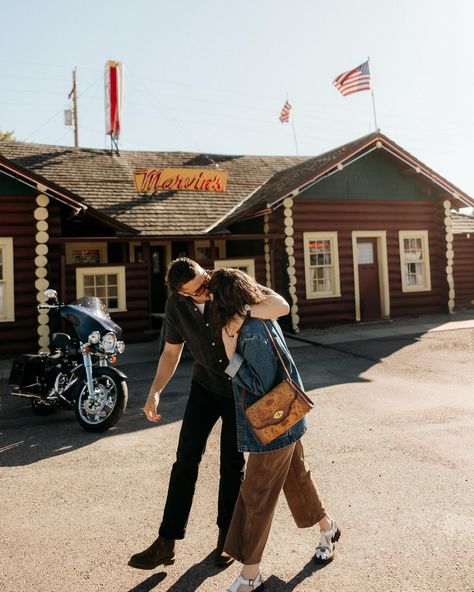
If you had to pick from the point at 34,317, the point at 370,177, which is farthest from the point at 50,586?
the point at 370,177

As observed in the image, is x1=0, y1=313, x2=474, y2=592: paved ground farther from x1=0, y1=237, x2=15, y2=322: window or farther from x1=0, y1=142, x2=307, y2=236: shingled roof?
x1=0, y1=142, x2=307, y2=236: shingled roof

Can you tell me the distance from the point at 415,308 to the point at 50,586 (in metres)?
15.6

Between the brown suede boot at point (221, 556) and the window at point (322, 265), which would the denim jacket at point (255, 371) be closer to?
the brown suede boot at point (221, 556)

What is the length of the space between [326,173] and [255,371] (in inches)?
527

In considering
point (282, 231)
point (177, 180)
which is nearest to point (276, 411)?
point (282, 231)

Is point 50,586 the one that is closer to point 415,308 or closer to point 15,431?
point 15,431

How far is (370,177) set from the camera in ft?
53.5

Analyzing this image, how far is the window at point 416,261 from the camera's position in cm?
1688

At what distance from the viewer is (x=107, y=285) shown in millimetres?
14195

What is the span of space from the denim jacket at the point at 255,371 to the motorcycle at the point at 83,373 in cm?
369

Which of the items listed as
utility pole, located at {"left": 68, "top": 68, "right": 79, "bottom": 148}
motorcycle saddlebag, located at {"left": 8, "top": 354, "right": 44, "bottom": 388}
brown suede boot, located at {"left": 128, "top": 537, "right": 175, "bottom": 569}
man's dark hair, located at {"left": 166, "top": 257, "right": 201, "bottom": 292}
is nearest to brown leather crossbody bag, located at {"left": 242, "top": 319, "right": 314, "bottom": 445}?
man's dark hair, located at {"left": 166, "top": 257, "right": 201, "bottom": 292}

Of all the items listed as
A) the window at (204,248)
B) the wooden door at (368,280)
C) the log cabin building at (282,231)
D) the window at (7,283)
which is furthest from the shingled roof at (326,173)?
the window at (7,283)

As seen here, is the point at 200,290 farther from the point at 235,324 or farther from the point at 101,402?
the point at 101,402

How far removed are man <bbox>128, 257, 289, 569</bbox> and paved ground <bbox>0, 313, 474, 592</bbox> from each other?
0.61 ft
